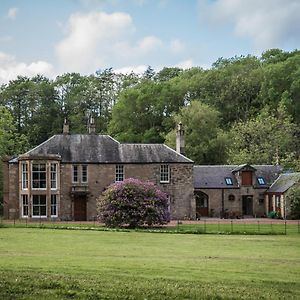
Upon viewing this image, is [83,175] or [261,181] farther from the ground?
[83,175]

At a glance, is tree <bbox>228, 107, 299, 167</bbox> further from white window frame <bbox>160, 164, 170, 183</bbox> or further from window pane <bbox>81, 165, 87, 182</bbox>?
window pane <bbox>81, 165, 87, 182</bbox>

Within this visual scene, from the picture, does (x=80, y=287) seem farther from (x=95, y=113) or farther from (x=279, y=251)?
(x=95, y=113)

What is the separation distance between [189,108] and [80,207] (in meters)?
30.4

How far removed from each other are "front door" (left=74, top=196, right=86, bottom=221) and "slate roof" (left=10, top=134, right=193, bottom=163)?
12.2ft

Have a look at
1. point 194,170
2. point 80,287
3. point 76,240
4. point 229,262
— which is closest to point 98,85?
point 194,170

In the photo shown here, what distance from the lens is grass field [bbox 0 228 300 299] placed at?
16.5 metres

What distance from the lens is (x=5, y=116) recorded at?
80.5m

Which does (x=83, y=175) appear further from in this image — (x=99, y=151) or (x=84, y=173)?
(x=99, y=151)

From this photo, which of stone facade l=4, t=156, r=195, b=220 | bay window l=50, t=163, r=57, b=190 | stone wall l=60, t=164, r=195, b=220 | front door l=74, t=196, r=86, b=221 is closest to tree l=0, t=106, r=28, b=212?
stone facade l=4, t=156, r=195, b=220

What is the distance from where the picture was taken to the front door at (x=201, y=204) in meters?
68.5

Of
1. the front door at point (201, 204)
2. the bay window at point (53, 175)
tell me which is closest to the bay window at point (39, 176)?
the bay window at point (53, 175)

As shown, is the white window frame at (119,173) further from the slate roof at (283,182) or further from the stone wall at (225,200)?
the slate roof at (283,182)

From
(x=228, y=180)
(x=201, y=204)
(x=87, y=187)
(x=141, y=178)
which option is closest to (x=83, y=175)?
(x=87, y=187)

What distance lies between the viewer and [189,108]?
287 ft
